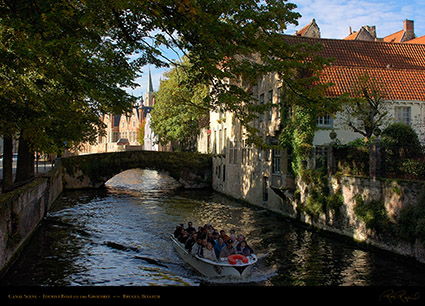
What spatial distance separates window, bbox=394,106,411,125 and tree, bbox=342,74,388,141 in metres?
0.84

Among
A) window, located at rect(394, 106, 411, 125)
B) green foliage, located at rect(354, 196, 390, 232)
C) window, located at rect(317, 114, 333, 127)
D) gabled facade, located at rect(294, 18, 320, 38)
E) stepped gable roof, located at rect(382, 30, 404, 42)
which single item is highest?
stepped gable roof, located at rect(382, 30, 404, 42)

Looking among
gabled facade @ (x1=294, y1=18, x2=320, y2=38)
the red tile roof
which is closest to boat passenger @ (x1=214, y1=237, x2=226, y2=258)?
the red tile roof

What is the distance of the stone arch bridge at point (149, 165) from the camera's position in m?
44.8

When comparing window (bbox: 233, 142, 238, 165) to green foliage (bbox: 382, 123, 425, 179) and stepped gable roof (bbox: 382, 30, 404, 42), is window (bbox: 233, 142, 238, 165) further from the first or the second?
stepped gable roof (bbox: 382, 30, 404, 42)

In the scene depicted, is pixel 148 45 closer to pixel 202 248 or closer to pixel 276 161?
pixel 202 248

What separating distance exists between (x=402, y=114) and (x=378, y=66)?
16.8ft

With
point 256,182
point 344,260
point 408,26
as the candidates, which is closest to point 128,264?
point 344,260

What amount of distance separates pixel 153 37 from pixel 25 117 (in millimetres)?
5259

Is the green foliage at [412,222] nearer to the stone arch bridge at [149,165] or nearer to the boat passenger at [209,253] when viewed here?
the boat passenger at [209,253]

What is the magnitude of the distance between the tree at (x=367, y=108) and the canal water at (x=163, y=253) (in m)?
6.09

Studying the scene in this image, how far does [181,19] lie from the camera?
38.0 feet

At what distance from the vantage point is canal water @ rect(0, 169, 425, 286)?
593 inches

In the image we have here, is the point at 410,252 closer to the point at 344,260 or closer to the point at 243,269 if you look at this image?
the point at 344,260

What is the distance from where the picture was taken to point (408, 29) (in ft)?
166
